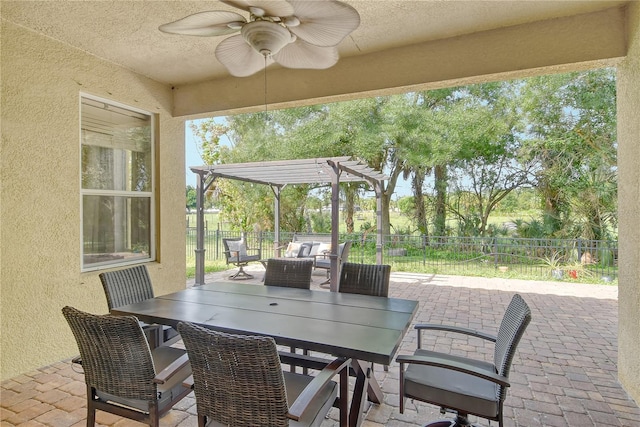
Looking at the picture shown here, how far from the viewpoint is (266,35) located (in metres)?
1.84

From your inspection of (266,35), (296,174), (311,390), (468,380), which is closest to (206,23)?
(266,35)

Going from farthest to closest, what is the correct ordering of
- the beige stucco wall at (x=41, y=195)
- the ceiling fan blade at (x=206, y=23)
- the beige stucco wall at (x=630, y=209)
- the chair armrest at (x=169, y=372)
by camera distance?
the beige stucco wall at (x=41, y=195)
the beige stucco wall at (x=630, y=209)
the ceiling fan blade at (x=206, y=23)
the chair armrest at (x=169, y=372)

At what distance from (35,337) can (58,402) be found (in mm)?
825

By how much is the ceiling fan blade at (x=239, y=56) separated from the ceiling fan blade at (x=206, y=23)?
0.35 feet

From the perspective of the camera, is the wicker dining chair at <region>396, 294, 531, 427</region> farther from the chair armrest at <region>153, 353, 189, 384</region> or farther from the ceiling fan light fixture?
the ceiling fan light fixture

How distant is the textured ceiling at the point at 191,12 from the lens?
99.9 inches

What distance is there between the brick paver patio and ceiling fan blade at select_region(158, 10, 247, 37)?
7.93 ft

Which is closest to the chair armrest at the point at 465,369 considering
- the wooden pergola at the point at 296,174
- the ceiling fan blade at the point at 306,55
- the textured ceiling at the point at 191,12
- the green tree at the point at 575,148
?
the ceiling fan blade at the point at 306,55

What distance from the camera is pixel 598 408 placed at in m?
2.44

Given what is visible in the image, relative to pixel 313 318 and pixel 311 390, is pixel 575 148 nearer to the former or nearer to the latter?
pixel 313 318

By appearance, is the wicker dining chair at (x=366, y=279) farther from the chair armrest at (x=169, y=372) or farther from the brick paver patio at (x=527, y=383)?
the chair armrest at (x=169, y=372)

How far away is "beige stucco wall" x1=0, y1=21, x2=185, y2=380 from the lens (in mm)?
2807

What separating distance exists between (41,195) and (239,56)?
2.26 metres

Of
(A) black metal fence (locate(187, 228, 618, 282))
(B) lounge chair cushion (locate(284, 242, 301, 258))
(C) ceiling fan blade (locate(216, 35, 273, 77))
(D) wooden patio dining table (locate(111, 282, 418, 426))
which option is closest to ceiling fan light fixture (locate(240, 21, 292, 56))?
(C) ceiling fan blade (locate(216, 35, 273, 77))
